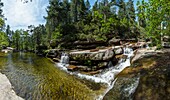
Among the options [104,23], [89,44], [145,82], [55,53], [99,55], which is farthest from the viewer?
[89,44]

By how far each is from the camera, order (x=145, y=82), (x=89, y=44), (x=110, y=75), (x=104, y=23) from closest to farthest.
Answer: (x=145, y=82) < (x=110, y=75) < (x=104, y=23) < (x=89, y=44)

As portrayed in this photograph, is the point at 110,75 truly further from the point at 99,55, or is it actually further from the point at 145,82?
the point at 145,82

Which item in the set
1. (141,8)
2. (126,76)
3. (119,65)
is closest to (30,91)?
(126,76)

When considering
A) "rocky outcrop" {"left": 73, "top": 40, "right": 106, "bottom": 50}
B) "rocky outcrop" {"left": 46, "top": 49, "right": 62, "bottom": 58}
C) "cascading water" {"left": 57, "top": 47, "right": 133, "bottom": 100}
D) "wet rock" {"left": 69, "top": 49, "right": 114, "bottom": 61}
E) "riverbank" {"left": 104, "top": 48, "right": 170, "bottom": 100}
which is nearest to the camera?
"riverbank" {"left": 104, "top": 48, "right": 170, "bottom": 100}

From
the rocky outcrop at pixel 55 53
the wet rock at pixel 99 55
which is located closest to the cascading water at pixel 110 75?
the wet rock at pixel 99 55

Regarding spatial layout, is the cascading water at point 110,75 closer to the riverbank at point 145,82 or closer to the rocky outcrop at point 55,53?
the riverbank at point 145,82

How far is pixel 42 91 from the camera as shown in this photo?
51.7ft

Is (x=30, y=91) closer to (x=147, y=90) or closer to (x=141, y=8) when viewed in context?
(x=147, y=90)

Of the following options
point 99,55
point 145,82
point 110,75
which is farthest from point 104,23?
point 145,82

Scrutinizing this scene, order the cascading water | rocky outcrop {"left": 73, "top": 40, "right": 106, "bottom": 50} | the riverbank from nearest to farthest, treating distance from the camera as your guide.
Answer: the riverbank → the cascading water → rocky outcrop {"left": 73, "top": 40, "right": 106, "bottom": 50}

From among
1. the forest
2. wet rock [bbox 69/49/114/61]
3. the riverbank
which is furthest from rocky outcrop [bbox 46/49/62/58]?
the riverbank

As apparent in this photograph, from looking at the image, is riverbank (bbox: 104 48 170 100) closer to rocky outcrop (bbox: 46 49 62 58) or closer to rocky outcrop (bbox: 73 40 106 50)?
rocky outcrop (bbox: 46 49 62 58)

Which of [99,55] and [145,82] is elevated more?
[99,55]

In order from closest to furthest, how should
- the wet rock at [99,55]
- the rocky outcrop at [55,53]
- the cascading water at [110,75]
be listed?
the cascading water at [110,75], the wet rock at [99,55], the rocky outcrop at [55,53]
